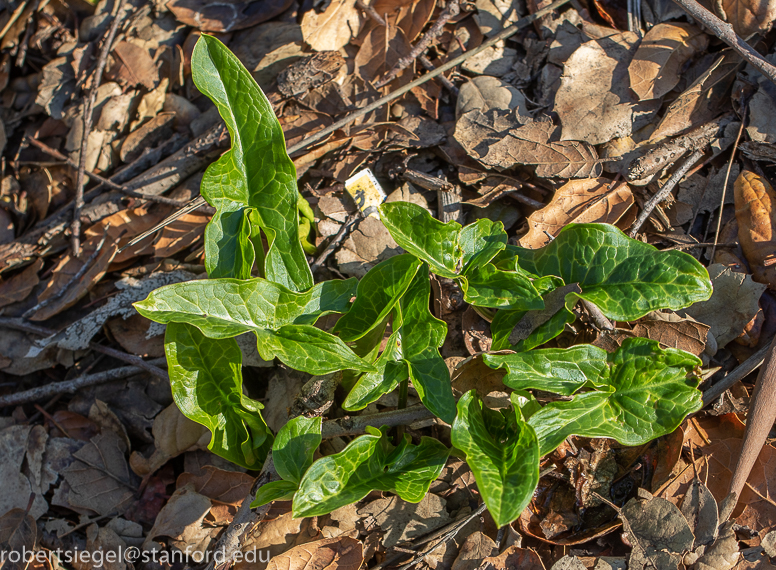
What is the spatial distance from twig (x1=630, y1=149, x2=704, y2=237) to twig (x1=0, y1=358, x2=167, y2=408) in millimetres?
2375

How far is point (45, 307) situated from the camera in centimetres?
284

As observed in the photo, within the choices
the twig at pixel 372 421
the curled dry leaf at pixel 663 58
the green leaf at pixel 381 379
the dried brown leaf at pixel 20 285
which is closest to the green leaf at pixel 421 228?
the green leaf at pixel 381 379

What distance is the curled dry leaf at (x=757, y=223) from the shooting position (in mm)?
2211

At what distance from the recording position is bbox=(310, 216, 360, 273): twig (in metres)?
2.47

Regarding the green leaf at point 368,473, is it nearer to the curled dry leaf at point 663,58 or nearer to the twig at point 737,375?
the twig at point 737,375

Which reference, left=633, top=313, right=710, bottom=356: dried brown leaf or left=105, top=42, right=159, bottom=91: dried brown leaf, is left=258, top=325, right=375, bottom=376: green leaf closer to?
left=633, top=313, right=710, bottom=356: dried brown leaf

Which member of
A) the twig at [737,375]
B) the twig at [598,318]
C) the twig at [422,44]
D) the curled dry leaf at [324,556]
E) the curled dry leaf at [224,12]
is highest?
the curled dry leaf at [224,12]

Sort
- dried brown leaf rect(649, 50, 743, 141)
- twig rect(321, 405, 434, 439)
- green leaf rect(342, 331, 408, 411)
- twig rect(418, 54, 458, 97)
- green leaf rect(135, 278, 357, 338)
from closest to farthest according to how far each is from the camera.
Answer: green leaf rect(135, 278, 357, 338) → green leaf rect(342, 331, 408, 411) → twig rect(321, 405, 434, 439) → dried brown leaf rect(649, 50, 743, 141) → twig rect(418, 54, 458, 97)

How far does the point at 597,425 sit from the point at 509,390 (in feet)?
1.48

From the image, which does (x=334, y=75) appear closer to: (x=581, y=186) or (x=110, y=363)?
(x=581, y=186)

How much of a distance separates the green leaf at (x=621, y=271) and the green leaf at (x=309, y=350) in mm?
878

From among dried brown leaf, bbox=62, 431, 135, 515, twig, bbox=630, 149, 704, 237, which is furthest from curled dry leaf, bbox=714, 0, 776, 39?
dried brown leaf, bbox=62, 431, 135, 515

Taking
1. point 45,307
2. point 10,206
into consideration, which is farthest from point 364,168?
point 10,206

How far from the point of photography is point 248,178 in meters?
2.12
